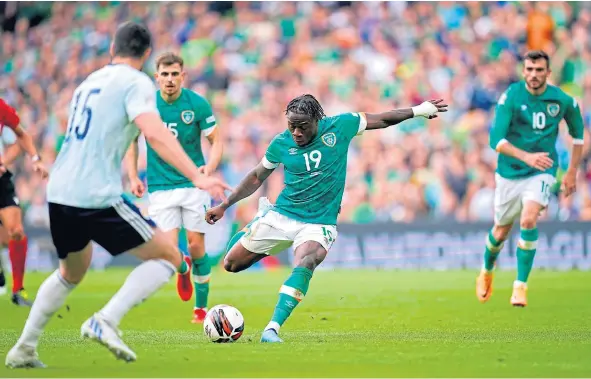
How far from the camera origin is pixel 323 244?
990 centimetres

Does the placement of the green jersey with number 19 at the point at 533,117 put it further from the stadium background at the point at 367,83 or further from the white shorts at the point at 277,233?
the stadium background at the point at 367,83

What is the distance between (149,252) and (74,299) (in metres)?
7.70

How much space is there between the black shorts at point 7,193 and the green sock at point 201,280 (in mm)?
3261

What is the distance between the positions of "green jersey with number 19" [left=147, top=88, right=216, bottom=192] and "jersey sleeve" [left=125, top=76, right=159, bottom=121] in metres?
4.51

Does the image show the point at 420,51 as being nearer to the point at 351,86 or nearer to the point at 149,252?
the point at 351,86

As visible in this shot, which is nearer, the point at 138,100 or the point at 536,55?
the point at 138,100

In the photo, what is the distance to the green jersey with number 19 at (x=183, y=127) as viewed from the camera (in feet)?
40.4

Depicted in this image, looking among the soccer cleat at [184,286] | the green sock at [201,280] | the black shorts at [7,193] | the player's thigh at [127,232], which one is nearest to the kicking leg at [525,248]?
the green sock at [201,280]

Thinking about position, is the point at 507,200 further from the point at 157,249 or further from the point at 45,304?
the point at 45,304

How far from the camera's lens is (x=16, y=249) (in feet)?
48.0

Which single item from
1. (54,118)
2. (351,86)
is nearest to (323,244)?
(351,86)

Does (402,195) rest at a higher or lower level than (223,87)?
lower

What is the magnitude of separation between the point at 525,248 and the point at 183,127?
14.3 feet

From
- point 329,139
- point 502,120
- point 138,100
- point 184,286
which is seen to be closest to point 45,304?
point 138,100
